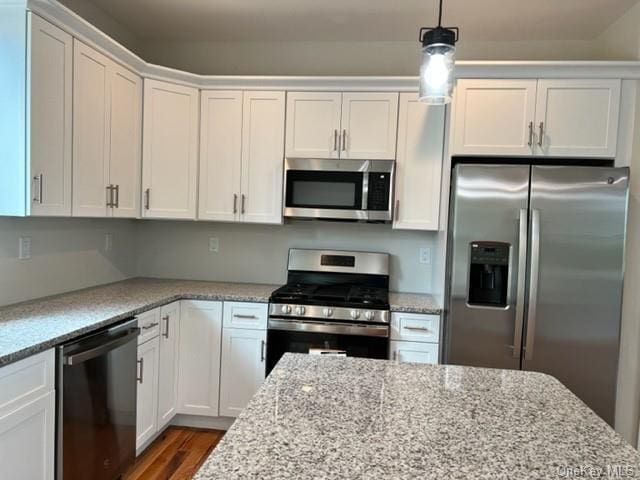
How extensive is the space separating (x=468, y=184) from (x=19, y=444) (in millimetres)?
2350

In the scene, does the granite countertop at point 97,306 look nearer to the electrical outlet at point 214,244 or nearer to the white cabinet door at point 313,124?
the electrical outlet at point 214,244

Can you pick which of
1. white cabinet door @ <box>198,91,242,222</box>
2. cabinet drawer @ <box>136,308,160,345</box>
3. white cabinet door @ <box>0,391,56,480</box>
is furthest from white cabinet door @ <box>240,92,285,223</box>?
white cabinet door @ <box>0,391,56,480</box>

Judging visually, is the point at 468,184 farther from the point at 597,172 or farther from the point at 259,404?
the point at 259,404

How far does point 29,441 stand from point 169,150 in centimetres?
193

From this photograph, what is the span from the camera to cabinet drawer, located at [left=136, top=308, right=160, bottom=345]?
2312mm

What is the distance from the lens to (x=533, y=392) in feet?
4.19

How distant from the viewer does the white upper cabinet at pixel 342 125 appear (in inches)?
113

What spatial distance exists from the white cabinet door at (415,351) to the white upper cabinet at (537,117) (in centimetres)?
121

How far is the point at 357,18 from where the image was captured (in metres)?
2.82

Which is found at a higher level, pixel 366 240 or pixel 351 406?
pixel 366 240

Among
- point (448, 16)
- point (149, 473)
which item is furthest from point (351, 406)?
point (448, 16)

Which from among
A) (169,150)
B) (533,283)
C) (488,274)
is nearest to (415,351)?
(488,274)

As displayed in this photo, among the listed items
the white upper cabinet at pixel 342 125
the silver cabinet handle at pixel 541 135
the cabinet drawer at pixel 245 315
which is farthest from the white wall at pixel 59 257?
the silver cabinet handle at pixel 541 135

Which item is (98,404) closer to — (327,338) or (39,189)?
(39,189)
